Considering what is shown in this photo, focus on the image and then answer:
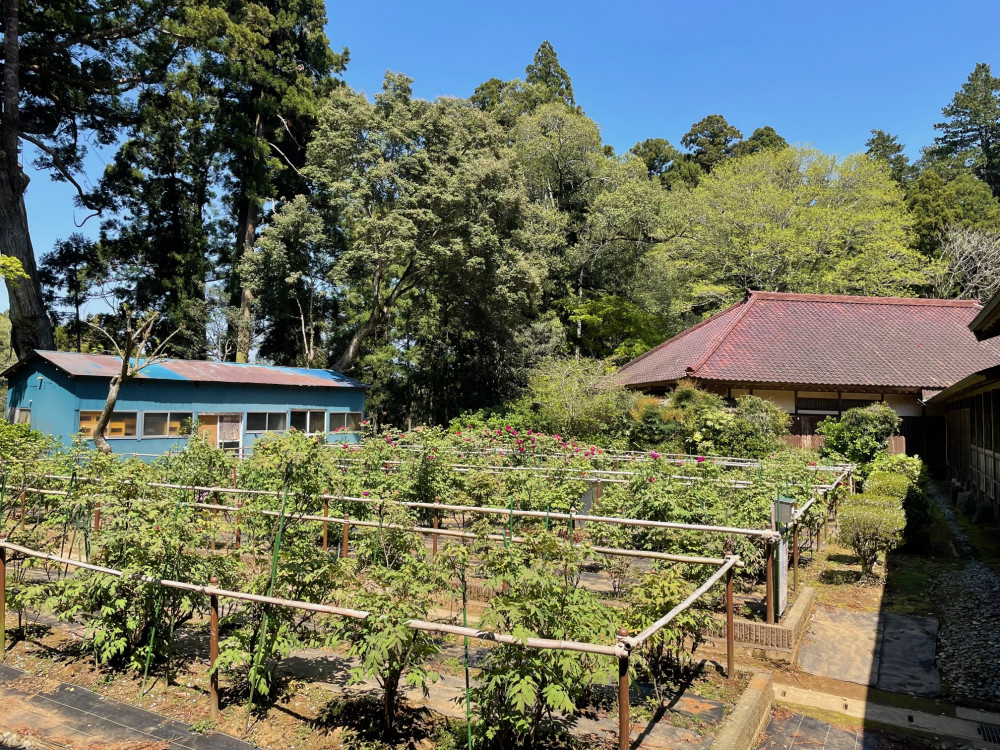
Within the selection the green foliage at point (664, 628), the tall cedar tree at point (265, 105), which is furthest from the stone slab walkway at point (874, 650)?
the tall cedar tree at point (265, 105)

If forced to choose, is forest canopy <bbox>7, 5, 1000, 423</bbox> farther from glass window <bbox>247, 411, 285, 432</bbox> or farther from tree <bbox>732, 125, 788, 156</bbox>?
tree <bbox>732, 125, 788, 156</bbox>

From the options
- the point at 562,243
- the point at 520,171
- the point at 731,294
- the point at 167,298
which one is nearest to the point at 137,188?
the point at 167,298

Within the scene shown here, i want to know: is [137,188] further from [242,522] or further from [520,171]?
[242,522]

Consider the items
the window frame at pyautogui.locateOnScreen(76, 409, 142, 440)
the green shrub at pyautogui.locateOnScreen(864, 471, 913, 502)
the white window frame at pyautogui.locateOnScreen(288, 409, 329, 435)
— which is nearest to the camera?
the green shrub at pyautogui.locateOnScreen(864, 471, 913, 502)

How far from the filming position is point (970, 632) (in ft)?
21.7

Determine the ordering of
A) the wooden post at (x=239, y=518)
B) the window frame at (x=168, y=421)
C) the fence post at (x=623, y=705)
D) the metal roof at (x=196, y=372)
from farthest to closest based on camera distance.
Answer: the window frame at (x=168, y=421)
the metal roof at (x=196, y=372)
the wooden post at (x=239, y=518)
the fence post at (x=623, y=705)

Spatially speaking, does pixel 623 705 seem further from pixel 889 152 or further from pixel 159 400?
pixel 889 152

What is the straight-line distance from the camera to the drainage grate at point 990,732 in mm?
4520

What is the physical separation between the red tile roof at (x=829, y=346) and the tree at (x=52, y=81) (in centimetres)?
2301

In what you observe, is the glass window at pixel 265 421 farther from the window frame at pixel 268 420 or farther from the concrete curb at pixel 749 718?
the concrete curb at pixel 749 718

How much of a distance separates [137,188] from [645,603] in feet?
108

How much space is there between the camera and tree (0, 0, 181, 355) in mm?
21703

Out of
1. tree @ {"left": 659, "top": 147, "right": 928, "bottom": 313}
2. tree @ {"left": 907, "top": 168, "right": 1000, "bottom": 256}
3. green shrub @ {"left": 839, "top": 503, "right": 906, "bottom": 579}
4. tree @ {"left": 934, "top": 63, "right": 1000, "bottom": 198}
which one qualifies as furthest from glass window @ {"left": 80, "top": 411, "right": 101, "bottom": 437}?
tree @ {"left": 934, "top": 63, "right": 1000, "bottom": 198}

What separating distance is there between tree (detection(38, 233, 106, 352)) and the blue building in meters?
15.0
